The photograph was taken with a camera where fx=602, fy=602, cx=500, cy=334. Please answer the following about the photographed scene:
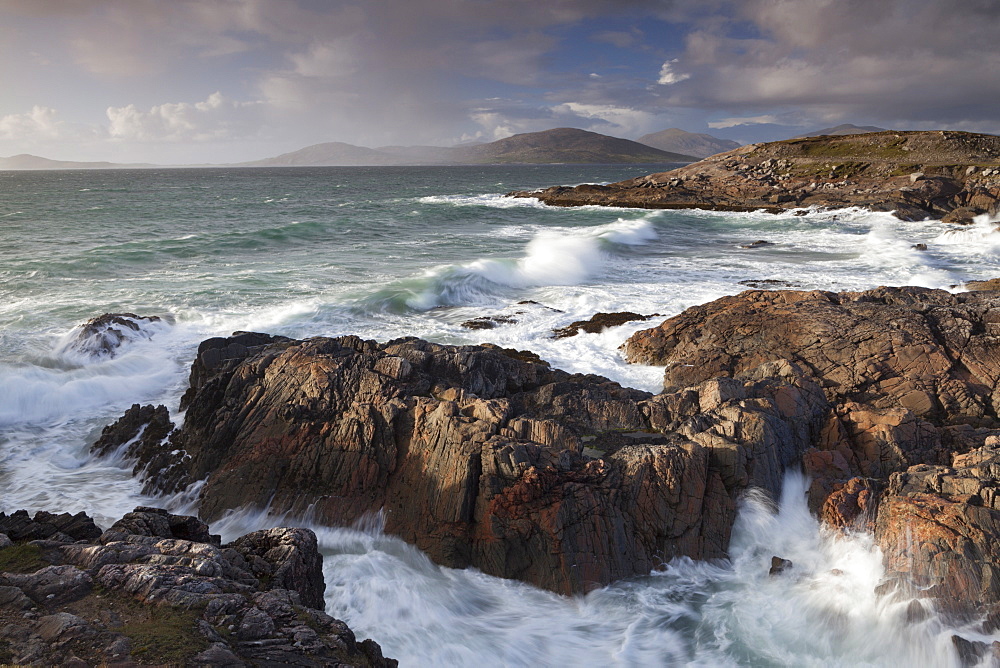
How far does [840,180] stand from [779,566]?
65.7 m

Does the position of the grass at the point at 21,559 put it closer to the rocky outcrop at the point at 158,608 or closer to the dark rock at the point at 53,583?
the rocky outcrop at the point at 158,608

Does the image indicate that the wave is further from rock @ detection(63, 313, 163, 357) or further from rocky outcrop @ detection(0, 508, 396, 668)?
rocky outcrop @ detection(0, 508, 396, 668)

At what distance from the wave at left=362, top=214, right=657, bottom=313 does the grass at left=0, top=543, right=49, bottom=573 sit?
16396 millimetres

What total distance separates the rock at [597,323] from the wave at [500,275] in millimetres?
5425

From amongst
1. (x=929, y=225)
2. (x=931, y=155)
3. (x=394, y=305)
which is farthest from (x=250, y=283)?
(x=931, y=155)

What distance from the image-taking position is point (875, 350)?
495 inches

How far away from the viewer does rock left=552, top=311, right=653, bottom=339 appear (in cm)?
1830

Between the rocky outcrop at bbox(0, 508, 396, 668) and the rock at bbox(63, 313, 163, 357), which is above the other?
the rocky outcrop at bbox(0, 508, 396, 668)

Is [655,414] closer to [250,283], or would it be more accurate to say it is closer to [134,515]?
[134,515]

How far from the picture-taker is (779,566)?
26.9 ft

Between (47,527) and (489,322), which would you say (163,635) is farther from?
(489,322)

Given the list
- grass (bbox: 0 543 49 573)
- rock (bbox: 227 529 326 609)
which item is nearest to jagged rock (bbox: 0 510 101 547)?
grass (bbox: 0 543 49 573)

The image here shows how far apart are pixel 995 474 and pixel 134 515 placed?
1086cm

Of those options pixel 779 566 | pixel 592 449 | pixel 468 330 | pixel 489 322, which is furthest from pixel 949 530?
pixel 489 322
